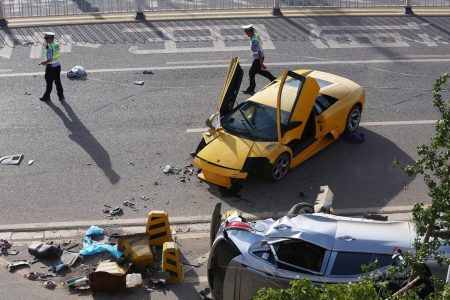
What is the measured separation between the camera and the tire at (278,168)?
1345 centimetres

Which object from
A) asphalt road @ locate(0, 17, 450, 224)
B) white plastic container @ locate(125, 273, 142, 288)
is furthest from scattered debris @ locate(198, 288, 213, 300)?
asphalt road @ locate(0, 17, 450, 224)

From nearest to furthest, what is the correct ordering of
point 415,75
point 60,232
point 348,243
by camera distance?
point 348,243 < point 60,232 < point 415,75

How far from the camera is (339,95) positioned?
15008 mm

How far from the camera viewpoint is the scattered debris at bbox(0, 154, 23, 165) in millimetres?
14523

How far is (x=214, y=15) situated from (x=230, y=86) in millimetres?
8455

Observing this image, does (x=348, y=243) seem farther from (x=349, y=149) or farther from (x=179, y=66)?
(x=179, y=66)

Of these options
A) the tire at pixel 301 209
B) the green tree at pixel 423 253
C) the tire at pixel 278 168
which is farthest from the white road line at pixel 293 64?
the green tree at pixel 423 253

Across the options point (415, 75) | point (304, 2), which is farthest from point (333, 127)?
point (304, 2)

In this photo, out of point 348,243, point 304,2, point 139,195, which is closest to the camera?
point 348,243

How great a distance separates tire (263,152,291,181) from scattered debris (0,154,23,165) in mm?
4658

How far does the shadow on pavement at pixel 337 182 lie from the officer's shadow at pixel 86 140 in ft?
6.60

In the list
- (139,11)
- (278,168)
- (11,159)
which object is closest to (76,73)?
(11,159)

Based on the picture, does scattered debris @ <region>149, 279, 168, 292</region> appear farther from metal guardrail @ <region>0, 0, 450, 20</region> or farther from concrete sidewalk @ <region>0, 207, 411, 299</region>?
metal guardrail @ <region>0, 0, 450, 20</region>

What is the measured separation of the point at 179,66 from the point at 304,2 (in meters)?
6.31
